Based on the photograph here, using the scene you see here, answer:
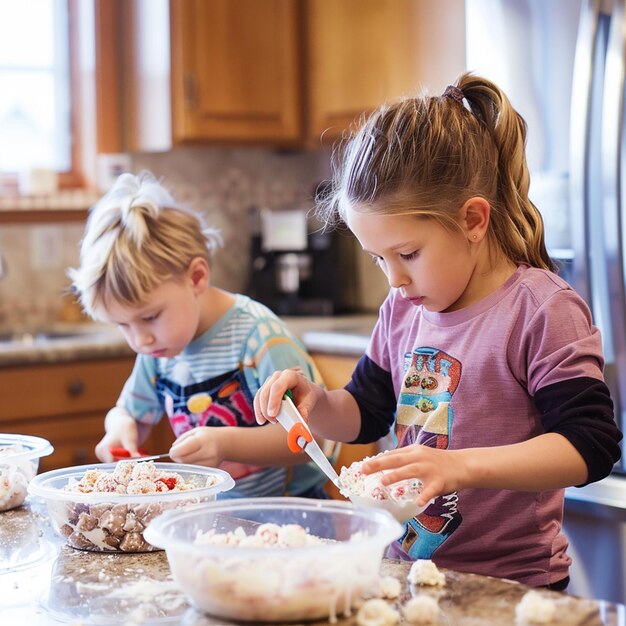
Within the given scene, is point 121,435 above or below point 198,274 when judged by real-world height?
below

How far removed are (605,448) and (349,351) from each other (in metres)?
1.78

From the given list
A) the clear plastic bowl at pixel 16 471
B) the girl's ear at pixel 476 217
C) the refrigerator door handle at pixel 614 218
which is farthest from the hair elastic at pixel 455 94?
the refrigerator door handle at pixel 614 218

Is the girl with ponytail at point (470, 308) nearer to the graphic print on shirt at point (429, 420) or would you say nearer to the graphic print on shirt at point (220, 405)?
the graphic print on shirt at point (429, 420)

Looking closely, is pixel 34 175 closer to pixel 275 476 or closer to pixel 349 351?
pixel 349 351

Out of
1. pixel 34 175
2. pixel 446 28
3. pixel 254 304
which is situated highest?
pixel 446 28

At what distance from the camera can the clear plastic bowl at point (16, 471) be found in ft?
4.69

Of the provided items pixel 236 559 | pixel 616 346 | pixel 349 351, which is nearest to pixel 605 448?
pixel 236 559

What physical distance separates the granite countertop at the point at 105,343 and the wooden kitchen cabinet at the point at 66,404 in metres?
0.03

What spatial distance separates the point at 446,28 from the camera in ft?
9.81

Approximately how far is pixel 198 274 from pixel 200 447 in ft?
1.54

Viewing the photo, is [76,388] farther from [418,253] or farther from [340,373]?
[418,253]

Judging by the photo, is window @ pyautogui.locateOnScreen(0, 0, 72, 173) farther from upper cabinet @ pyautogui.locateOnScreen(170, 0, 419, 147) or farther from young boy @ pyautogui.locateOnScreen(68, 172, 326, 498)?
young boy @ pyautogui.locateOnScreen(68, 172, 326, 498)

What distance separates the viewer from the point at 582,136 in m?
2.41

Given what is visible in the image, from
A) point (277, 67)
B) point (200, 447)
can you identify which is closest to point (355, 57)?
point (277, 67)
